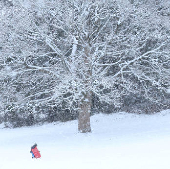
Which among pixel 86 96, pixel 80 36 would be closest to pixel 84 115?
pixel 86 96

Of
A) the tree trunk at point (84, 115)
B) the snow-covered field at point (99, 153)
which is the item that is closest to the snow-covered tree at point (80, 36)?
the tree trunk at point (84, 115)

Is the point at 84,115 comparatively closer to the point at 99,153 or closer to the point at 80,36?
the point at 80,36

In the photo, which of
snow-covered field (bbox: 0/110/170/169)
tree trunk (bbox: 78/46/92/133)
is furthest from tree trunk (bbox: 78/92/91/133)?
snow-covered field (bbox: 0/110/170/169)

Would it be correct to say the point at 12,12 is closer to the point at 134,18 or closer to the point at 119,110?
the point at 134,18

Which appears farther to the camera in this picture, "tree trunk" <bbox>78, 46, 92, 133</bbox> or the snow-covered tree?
the snow-covered tree

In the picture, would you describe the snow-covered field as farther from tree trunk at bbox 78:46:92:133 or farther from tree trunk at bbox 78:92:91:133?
tree trunk at bbox 78:46:92:133

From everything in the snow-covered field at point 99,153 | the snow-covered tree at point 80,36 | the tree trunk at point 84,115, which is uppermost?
→ the snow-covered tree at point 80,36

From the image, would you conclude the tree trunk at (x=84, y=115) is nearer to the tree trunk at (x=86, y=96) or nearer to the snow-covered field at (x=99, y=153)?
the tree trunk at (x=86, y=96)

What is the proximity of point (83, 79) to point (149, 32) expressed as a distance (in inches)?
161

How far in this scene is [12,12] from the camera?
1363 cm

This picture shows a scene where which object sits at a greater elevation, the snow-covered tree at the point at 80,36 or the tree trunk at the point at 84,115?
the snow-covered tree at the point at 80,36

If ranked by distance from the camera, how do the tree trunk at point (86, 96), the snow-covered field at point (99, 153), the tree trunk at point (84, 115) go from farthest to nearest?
the tree trunk at point (84, 115)
the tree trunk at point (86, 96)
the snow-covered field at point (99, 153)

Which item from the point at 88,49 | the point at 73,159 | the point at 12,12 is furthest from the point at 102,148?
the point at 12,12

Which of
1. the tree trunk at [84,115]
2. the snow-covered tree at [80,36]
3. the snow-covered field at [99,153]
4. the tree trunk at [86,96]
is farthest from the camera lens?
the tree trunk at [84,115]
